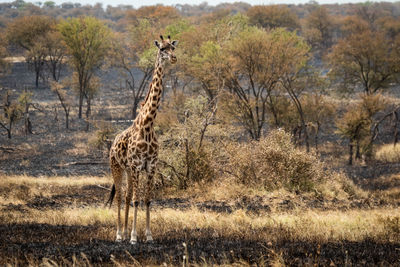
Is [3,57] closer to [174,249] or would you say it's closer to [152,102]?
[152,102]

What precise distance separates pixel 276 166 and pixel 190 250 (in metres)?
10.8

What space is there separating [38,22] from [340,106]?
142 ft

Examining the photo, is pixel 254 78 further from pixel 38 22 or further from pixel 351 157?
pixel 38 22

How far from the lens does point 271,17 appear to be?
3071 inches

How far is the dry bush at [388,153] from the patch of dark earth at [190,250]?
1271 inches

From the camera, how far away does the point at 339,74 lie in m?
53.1

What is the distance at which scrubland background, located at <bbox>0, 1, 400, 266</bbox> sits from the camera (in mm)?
8664

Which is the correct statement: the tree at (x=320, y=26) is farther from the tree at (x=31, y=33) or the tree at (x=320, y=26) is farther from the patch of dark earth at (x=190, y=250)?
the patch of dark earth at (x=190, y=250)

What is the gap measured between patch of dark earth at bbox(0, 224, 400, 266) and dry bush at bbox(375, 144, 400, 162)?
32.3 m

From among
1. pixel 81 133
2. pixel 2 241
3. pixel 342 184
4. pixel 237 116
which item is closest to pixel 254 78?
pixel 237 116

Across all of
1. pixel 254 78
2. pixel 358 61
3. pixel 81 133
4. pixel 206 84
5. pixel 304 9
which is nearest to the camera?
pixel 254 78

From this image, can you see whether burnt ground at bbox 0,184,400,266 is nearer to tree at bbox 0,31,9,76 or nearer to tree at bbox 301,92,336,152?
tree at bbox 301,92,336,152

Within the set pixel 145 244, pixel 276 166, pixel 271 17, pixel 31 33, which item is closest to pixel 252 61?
pixel 276 166

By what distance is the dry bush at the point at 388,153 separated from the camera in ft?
127
